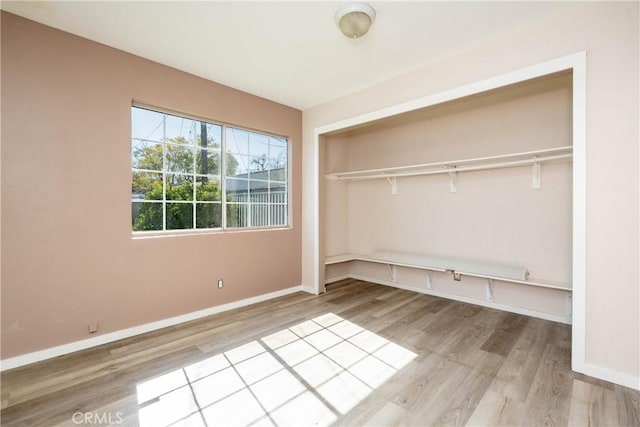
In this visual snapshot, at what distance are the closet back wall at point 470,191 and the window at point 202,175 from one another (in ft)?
3.67

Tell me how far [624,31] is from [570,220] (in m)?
1.77

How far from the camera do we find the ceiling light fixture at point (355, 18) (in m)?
2.11

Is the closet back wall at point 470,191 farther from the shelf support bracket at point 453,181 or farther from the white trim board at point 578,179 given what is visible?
the white trim board at point 578,179

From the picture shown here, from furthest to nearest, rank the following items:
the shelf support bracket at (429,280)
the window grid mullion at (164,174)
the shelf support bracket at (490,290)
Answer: the shelf support bracket at (429,280)
the shelf support bracket at (490,290)
the window grid mullion at (164,174)

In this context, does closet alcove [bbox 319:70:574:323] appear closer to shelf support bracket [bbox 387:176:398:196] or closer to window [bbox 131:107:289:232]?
shelf support bracket [bbox 387:176:398:196]

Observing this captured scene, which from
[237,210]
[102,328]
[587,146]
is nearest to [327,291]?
[237,210]

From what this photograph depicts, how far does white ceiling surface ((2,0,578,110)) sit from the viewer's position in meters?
2.15

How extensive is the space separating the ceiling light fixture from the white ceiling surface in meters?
0.05

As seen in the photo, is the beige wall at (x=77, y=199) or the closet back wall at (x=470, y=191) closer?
the beige wall at (x=77, y=199)

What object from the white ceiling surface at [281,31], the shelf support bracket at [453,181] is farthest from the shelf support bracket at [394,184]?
the white ceiling surface at [281,31]

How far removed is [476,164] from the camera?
3.68 m

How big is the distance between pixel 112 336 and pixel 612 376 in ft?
13.3

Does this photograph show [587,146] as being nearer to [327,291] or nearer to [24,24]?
[327,291]

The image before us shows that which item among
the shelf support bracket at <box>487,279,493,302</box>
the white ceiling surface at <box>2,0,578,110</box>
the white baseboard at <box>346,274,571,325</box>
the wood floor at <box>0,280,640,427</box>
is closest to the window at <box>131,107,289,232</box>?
the white ceiling surface at <box>2,0,578,110</box>
